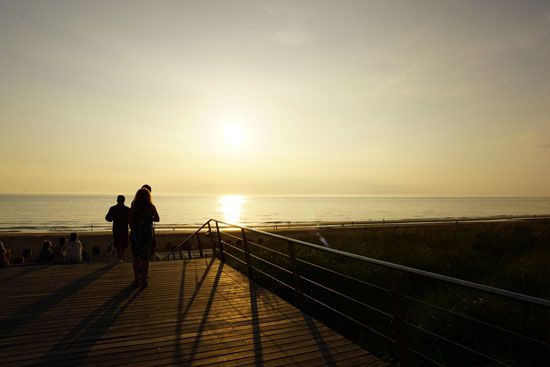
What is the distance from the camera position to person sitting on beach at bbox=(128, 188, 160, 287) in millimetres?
7734

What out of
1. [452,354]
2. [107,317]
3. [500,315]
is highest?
[107,317]

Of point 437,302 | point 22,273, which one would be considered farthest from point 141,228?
point 437,302

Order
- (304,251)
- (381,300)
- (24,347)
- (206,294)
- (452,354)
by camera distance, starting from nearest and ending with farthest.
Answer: (24,347)
(452,354)
(206,294)
(381,300)
(304,251)

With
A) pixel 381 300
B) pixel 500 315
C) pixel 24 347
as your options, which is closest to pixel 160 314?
pixel 24 347

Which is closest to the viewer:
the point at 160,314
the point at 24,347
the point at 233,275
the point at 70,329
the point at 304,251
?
the point at 24,347

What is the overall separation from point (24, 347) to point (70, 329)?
69cm

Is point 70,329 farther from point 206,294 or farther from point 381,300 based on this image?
point 381,300

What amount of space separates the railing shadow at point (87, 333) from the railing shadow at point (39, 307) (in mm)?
782

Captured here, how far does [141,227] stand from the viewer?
25.7 ft

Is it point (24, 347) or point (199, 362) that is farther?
point (24, 347)

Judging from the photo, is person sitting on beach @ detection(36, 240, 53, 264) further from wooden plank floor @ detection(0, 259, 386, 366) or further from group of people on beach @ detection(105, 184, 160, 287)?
group of people on beach @ detection(105, 184, 160, 287)

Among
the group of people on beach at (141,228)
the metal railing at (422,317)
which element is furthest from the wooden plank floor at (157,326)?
the metal railing at (422,317)

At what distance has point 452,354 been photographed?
221 inches

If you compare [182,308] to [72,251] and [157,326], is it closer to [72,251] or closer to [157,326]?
[157,326]
